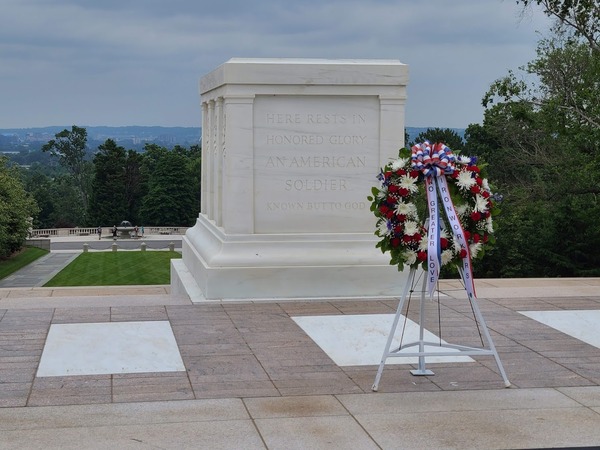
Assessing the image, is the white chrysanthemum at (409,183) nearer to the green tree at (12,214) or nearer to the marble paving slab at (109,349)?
the marble paving slab at (109,349)

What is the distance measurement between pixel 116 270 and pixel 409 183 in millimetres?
37409

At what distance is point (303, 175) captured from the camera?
11070 millimetres

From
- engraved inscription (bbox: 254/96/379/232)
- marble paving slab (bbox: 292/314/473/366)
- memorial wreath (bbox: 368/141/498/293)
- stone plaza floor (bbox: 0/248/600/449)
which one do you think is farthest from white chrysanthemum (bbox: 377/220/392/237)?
engraved inscription (bbox: 254/96/379/232)

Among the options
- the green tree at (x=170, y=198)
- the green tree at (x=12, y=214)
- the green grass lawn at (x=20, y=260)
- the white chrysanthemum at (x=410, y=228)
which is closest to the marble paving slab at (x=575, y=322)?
the white chrysanthemum at (x=410, y=228)

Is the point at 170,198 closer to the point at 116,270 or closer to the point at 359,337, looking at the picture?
the point at 116,270

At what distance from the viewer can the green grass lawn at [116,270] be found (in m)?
37.8

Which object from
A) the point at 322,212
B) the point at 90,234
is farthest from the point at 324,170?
the point at 90,234

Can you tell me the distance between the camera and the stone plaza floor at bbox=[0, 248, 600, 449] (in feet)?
19.2

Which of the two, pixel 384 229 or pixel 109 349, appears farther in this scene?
pixel 109 349

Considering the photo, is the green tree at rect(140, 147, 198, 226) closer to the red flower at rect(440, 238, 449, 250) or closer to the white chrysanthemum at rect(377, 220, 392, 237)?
the white chrysanthemum at rect(377, 220, 392, 237)

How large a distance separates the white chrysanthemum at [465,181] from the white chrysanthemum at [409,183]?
0.31 meters

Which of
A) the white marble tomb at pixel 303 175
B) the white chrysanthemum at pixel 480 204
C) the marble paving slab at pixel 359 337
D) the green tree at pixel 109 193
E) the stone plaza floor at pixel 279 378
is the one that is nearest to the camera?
the stone plaza floor at pixel 279 378

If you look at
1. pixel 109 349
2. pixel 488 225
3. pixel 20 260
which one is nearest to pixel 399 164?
pixel 488 225

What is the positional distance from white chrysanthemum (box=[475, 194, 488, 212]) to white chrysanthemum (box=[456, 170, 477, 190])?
0.10m
